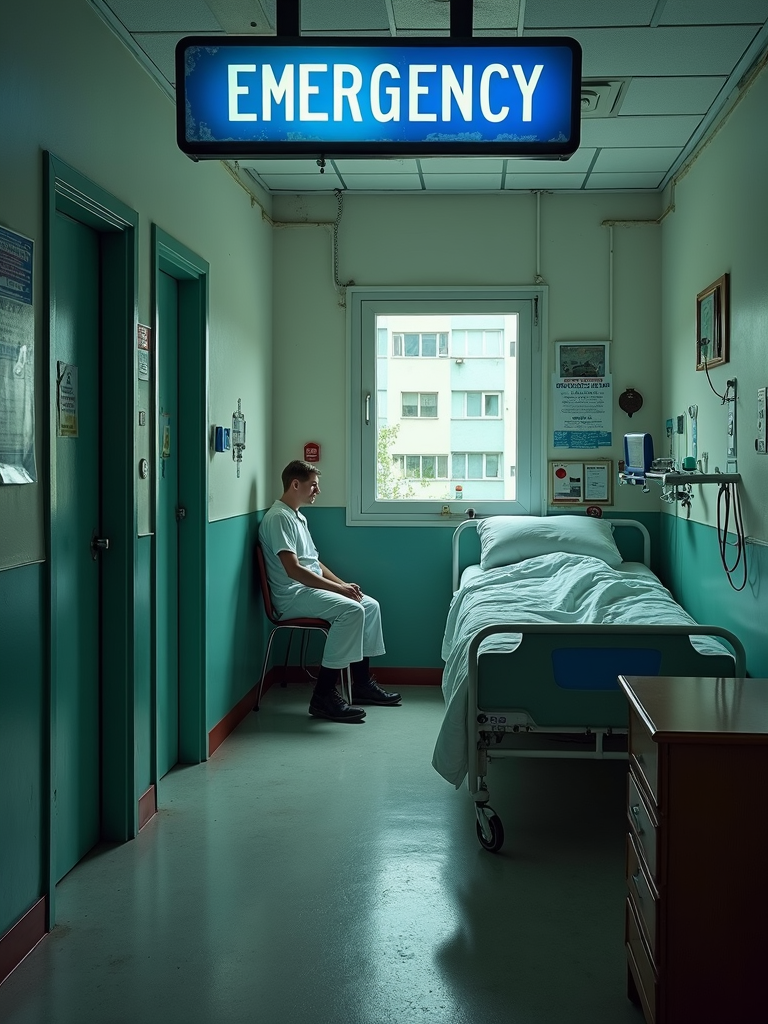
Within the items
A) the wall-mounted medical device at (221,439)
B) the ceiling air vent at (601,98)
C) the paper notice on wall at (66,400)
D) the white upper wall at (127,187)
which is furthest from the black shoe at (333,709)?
the ceiling air vent at (601,98)

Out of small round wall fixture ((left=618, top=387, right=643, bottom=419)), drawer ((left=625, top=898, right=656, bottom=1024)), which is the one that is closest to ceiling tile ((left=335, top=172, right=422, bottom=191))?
small round wall fixture ((left=618, top=387, right=643, bottom=419))

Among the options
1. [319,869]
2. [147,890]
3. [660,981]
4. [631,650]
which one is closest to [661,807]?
[660,981]

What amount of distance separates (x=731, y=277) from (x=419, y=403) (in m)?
2.21

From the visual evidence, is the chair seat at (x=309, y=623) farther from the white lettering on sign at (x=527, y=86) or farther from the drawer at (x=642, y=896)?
the white lettering on sign at (x=527, y=86)

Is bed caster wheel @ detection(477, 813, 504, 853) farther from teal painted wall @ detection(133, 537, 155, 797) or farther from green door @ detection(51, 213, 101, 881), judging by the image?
green door @ detection(51, 213, 101, 881)

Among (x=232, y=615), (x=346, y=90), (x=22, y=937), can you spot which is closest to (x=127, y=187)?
(x=346, y=90)

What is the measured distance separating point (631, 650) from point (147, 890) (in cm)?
172

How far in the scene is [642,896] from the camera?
7.30 ft

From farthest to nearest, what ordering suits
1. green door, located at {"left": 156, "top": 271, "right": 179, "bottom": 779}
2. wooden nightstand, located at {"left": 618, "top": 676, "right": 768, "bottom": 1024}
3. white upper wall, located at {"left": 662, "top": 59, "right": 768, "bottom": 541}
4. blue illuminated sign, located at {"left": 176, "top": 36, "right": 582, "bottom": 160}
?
green door, located at {"left": 156, "top": 271, "right": 179, "bottom": 779} → white upper wall, located at {"left": 662, "top": 59, "right": 768, "bottom": 541} → blue illuminated sign, located at {"left": 176, "top": 36, "right": 582, "bottom": 160} → wooden nightstand, located at {"left": 618, "top": 676, "right": 768, "bottom": 1024}

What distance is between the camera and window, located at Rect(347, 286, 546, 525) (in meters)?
5.89

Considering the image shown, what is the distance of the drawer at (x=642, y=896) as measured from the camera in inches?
81.7

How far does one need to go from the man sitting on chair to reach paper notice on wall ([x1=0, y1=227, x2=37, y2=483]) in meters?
2.71

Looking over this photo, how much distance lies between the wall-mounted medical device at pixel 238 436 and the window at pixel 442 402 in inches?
39.1

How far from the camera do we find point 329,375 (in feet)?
19.7
